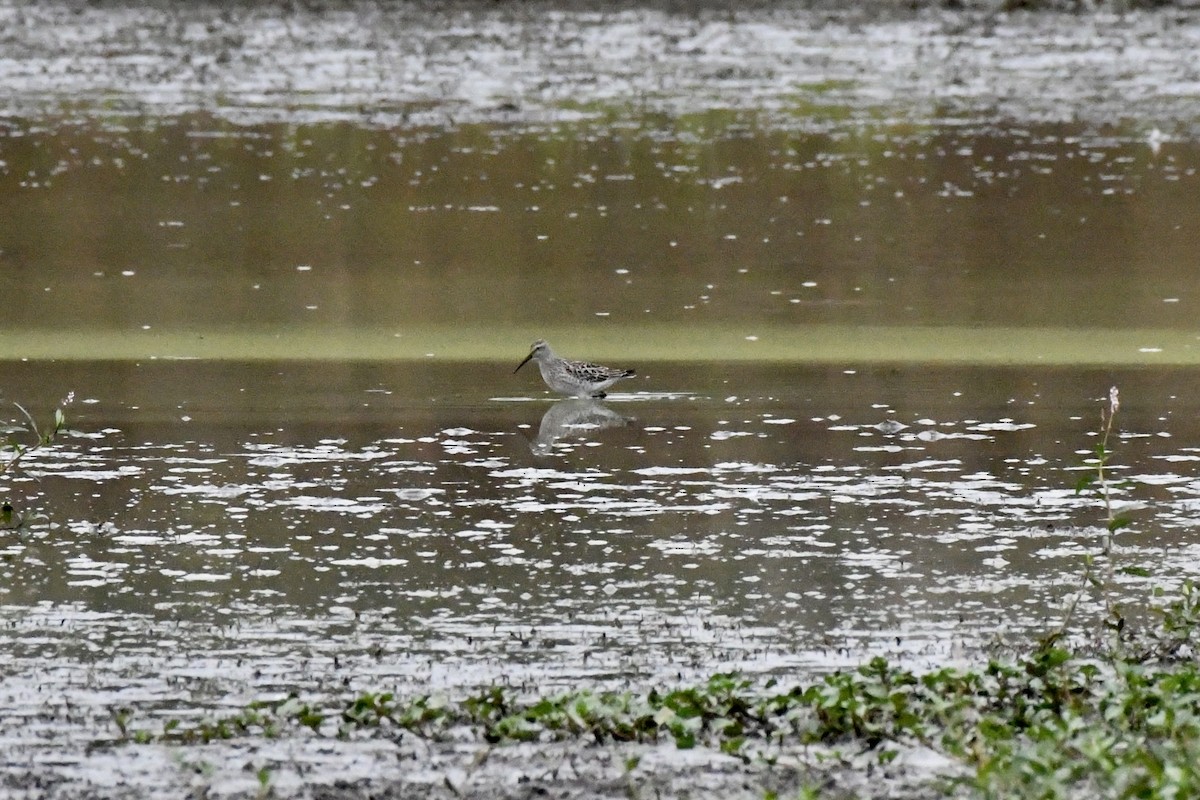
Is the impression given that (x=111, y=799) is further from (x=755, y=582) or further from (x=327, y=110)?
(x=327, y=110)

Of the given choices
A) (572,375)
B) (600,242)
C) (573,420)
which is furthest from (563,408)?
(600,242)

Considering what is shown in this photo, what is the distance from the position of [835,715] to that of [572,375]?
17.7 feet

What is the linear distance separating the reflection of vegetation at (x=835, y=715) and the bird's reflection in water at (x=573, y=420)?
4.14m

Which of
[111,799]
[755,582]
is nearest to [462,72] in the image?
[755,582]

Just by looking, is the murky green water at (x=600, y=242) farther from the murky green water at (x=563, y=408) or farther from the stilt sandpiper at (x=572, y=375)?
the stilt sandpiper at (x=572, y=375)

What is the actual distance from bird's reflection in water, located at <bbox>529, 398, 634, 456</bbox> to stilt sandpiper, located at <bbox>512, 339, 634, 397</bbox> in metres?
0.09

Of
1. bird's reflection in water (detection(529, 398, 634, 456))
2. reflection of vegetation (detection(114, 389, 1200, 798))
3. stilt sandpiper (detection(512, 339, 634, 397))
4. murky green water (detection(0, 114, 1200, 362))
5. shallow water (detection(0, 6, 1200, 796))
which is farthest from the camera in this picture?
murky green water (detection(0, 114, 1200, 362))

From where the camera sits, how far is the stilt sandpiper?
449 inches

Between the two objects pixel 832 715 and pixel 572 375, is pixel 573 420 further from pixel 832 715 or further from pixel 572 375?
pixel 832 715

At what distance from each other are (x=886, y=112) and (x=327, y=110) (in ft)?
20.2

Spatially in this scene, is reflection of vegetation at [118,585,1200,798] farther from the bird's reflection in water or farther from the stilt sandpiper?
the stilt sandpiper

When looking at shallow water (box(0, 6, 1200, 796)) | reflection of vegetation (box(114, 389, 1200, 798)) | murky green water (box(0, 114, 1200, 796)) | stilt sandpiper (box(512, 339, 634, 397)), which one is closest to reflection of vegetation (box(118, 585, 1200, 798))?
reflection of vegetation (box(114, 389, 1200, 798))

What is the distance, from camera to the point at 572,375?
11391mm

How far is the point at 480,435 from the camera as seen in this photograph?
35.1 ft
